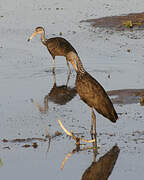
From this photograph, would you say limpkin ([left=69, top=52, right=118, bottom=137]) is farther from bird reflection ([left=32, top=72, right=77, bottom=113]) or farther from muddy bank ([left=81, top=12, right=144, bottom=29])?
muddy bank ([left=81, top=12, right=144, bottom=29])

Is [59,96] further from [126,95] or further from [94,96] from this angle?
[94,96]

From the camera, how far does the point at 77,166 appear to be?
32.0ft

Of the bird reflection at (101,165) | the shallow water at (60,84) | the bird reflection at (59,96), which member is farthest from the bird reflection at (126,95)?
the bird reflection at (101,165)

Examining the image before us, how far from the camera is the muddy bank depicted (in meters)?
23.8

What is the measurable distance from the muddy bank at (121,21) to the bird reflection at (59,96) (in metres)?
8.55

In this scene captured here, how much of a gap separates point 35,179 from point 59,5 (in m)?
22.5

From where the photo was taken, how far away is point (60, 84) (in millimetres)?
15945

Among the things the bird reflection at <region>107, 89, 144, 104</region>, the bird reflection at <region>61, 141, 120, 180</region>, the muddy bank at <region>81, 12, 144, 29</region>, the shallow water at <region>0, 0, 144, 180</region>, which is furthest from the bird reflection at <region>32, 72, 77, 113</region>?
the muddy bank at <region>81, 12, 144, 29</region>

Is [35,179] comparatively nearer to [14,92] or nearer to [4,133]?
[4,133]

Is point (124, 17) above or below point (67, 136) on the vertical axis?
above

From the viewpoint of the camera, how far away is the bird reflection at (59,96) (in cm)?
1378

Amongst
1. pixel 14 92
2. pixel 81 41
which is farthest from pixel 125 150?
pixel 81 41

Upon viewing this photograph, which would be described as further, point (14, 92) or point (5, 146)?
point (14, 92)

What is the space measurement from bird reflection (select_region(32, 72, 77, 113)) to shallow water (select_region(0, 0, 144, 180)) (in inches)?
4.5
